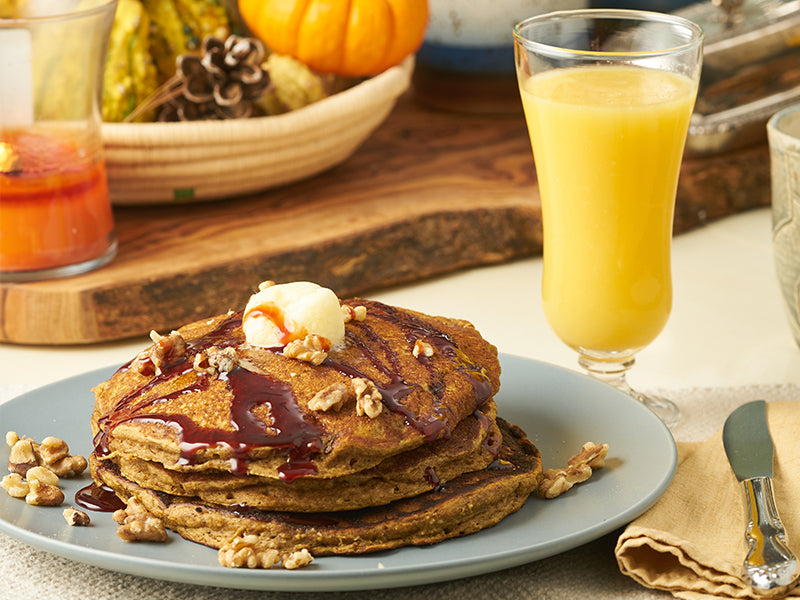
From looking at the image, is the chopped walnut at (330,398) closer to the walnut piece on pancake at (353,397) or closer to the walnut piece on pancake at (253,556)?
the walnut piece on pancake at (353,397)

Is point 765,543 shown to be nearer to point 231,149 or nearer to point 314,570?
point 314,570

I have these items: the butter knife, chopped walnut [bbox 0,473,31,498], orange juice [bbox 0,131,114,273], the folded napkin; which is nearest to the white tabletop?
orange juice [bbox 0,131,114,273]

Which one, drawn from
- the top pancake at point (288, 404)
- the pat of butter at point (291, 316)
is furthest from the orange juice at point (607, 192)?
the pat of butter at point (291, 316)

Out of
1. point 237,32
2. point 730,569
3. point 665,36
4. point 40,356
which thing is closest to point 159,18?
point 237,32

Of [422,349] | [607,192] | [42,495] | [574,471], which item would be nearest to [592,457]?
[574,471]

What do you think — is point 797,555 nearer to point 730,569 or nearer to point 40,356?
point 730,569
